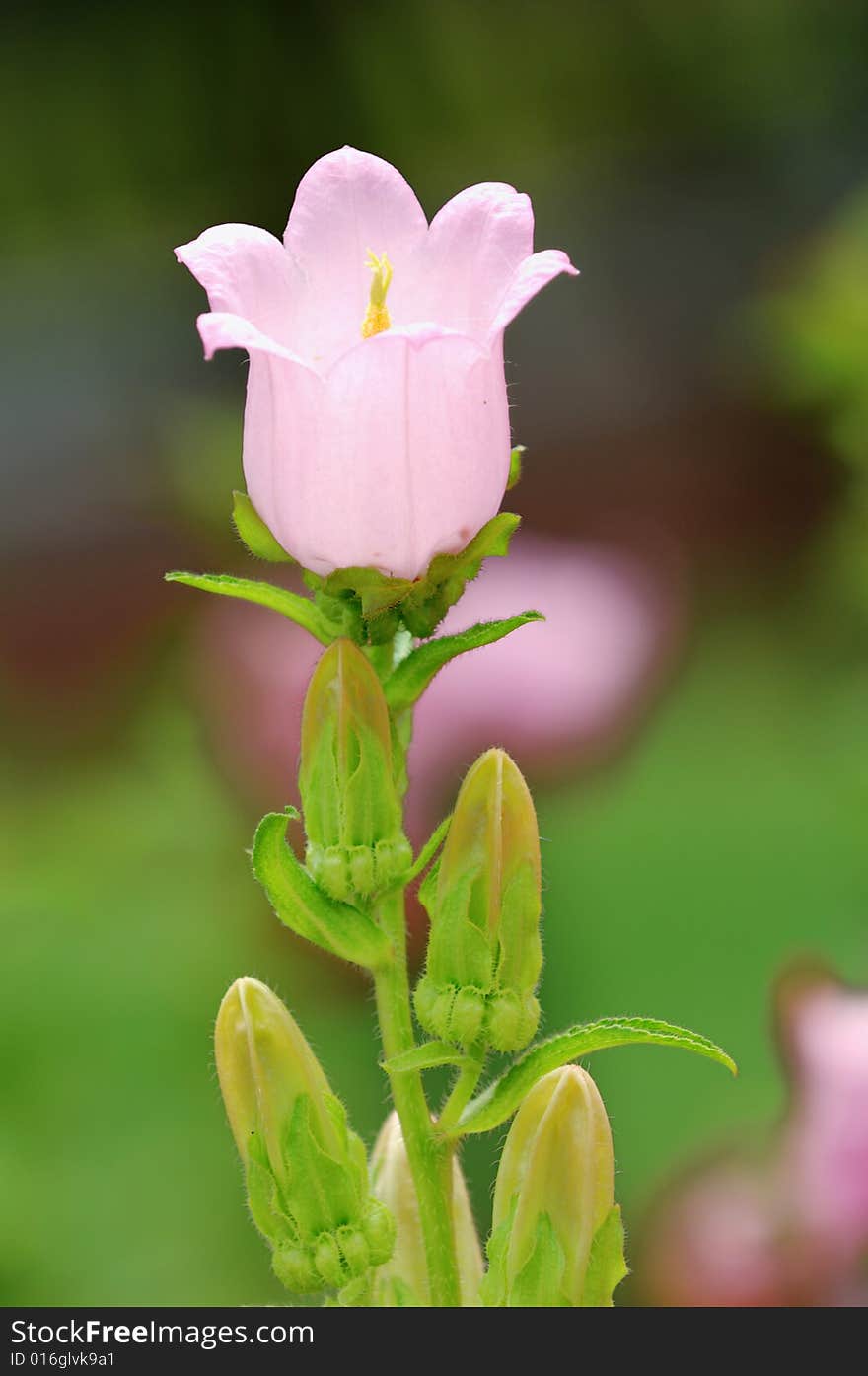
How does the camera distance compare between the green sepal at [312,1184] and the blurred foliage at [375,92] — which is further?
the blurred foliage at [375,92]

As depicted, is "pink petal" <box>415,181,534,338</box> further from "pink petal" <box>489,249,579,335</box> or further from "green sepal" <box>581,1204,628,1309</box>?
"green sepal" <box>581,1204,628,1309</box>

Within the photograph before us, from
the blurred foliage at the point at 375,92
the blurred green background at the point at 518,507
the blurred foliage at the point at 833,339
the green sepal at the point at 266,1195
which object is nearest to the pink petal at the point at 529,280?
the green sepal at the point at 266,1195

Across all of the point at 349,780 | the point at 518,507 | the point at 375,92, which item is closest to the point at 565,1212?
the point at 349,780

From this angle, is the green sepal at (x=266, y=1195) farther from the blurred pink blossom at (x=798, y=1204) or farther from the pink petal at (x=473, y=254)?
the blurred pink blossom at (x=798, y=1204)

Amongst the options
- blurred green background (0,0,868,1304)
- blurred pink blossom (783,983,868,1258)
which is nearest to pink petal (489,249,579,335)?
blurred pink blossom (783,983,868,1258)

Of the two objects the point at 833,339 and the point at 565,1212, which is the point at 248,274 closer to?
the point at 565,1212

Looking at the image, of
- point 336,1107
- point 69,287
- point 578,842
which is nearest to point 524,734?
point 578,842
